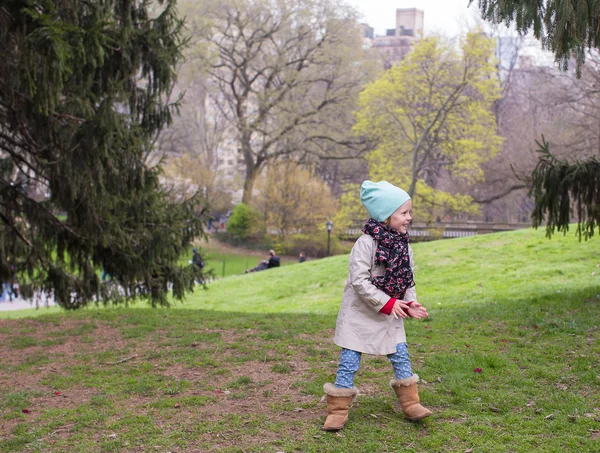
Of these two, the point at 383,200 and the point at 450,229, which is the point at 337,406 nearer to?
the point at 383,200

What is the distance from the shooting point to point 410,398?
4559 mm

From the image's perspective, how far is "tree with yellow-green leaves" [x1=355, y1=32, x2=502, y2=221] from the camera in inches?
1308

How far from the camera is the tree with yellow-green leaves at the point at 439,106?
3322 cm

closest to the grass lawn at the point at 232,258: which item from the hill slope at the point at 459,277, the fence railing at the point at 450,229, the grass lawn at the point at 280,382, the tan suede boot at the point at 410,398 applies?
the fence railing at the point at 450,229

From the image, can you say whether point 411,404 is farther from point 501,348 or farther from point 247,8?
point 247,8

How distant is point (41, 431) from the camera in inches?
183

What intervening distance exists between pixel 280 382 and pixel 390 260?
74.3 inches

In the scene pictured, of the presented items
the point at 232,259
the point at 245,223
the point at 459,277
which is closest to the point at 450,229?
the point at 245,223

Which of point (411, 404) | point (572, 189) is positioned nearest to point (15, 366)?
point (411, 404)

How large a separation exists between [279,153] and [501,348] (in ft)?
119

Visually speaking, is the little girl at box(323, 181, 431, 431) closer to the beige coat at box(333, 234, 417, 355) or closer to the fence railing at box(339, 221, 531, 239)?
the beige coat at box(333, 234, 417, 355)

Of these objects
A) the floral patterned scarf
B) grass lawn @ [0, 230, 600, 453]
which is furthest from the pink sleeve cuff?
grass lawn @ [0, 230, 600, 453]

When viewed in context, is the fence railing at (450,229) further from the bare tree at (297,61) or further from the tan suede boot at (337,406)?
the tan suede boot at (337,406)

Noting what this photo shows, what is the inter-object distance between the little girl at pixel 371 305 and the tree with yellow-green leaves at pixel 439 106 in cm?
2890
